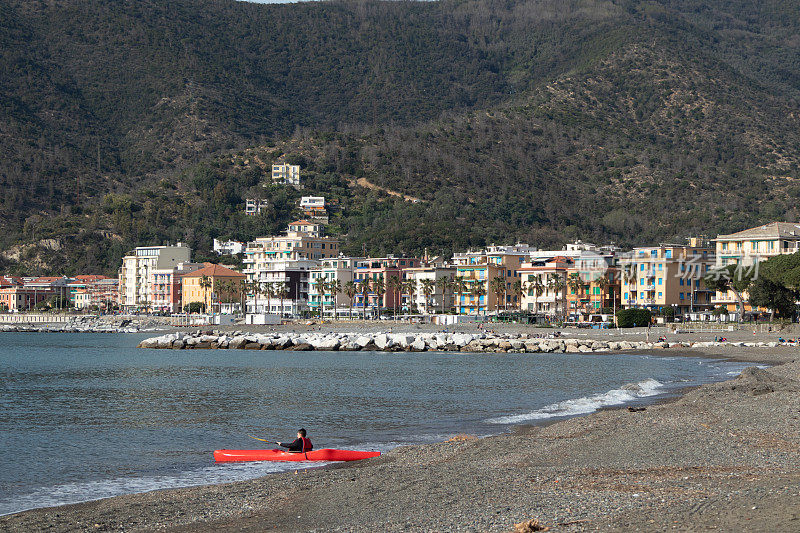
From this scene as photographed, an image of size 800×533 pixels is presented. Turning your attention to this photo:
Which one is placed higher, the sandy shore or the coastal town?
the coastal town

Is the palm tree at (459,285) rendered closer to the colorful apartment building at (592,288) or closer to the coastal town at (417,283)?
the coastal town at (417,283)

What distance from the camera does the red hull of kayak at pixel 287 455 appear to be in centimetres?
2198

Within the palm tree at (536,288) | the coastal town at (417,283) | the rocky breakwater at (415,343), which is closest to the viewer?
the rocky breakwater at (415,343)

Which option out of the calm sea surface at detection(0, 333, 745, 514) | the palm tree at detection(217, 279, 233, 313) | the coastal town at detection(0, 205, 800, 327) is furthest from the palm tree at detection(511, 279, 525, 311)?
the palm tree at detection(217, 279, 233, 313)

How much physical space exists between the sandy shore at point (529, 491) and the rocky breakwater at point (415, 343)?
145 ft

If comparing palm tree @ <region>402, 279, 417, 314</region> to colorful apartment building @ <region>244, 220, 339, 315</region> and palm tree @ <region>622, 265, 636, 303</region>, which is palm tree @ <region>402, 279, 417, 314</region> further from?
palm tree @ <region>622, 265, 636, 303</region>

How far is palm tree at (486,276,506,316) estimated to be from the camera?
109 metres

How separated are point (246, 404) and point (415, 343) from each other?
39.6m

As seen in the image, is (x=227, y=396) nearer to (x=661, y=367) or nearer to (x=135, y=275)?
(x=661, y=367)

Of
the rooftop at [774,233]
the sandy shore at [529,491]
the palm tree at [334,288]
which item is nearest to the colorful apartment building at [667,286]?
the rooftop at [774,233]

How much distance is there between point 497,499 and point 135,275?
493 feet

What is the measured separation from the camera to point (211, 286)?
141000mm

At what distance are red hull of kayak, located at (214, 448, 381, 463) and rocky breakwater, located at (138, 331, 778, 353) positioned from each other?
46326 mm

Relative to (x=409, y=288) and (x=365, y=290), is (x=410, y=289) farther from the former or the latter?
(x=365, y=290)
